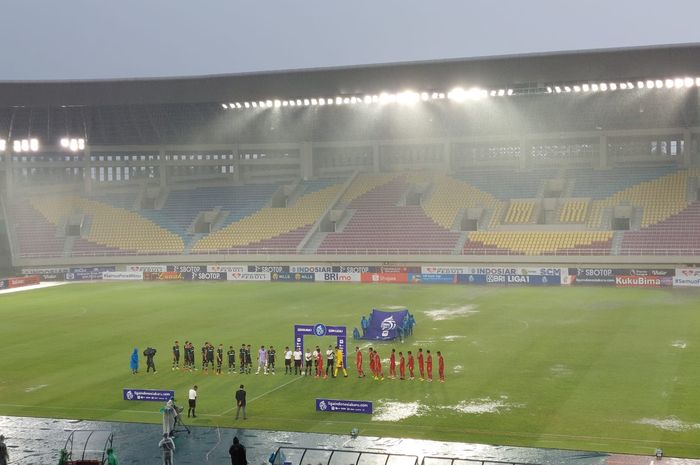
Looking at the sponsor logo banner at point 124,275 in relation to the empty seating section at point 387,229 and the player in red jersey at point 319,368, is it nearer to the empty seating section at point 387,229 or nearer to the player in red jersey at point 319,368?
the empty seating section at point 387,229

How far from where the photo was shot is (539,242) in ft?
221

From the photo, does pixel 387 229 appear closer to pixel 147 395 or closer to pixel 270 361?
pixel 270 361

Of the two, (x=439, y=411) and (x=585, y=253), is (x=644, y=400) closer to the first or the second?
(x=439, y=411)

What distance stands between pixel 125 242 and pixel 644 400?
58.4 metres

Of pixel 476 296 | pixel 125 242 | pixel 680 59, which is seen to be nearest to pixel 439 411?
pixel 476 296

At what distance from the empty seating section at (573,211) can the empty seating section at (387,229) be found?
885 centimetres

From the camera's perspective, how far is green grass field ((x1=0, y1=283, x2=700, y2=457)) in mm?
25344

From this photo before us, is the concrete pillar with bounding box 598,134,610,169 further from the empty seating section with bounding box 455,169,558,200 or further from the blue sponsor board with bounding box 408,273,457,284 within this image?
the blue sponsor board with bounding box 408,273,457,284

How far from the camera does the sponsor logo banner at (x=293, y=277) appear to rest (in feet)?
224

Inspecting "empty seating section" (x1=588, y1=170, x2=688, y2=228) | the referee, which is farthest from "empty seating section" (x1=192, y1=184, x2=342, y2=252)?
the referee

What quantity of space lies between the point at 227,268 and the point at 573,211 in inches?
1140

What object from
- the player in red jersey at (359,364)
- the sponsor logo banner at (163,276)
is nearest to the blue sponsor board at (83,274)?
the sponsor logo banner at (163,276)

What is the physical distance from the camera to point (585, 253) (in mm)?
64250

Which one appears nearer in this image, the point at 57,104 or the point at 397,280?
the point at 397,280
